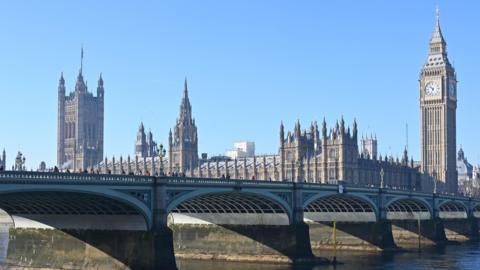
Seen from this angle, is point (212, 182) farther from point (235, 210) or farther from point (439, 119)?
point (439, 119)

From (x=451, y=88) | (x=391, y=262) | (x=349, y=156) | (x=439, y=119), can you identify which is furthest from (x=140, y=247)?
(x=451, y=88)

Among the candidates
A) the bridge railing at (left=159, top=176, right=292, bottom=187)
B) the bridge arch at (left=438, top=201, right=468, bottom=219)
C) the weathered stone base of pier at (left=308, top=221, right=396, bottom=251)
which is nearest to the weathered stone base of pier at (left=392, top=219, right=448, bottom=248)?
the weathered stone base of pier at (left=308, top=221, right=396, bottom=251)

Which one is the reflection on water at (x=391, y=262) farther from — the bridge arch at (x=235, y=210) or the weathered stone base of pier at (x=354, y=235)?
the bridge arch at (x=235, y=210)

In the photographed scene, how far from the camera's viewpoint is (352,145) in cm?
14762

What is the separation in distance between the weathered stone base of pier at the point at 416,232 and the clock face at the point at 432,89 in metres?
92.8

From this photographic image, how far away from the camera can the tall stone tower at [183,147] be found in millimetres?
185625

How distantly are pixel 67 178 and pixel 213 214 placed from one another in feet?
88.7

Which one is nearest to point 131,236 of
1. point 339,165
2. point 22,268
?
point 22,268

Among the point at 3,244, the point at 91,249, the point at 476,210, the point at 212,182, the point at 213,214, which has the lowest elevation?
the point at 3,244

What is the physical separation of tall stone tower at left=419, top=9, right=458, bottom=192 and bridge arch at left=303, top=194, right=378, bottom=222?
98.6 metres

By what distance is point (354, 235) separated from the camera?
277 ft

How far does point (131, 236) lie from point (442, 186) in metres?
138

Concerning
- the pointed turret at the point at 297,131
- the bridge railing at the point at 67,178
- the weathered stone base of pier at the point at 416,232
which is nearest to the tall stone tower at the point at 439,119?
the pointed turret at the point at 297,131

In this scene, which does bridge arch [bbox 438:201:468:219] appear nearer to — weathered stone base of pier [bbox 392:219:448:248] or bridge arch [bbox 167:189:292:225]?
weathered stone base of pier [bbox 392:219:448:248]
